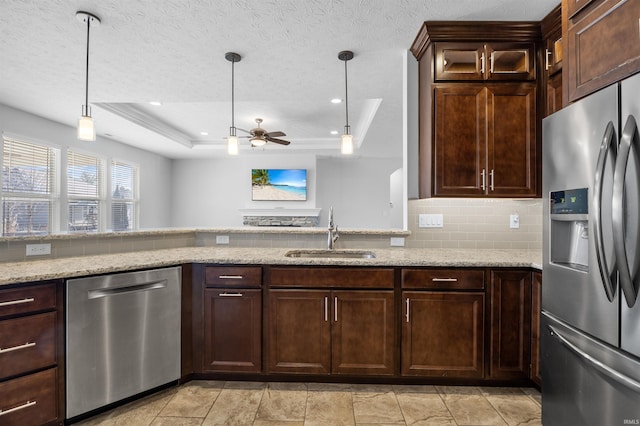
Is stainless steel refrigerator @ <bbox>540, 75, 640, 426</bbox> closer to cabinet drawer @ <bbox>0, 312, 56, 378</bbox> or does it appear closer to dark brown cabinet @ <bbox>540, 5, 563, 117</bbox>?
dark brown cabinet @ <bbox>540, 5, 563, 117</bbox>

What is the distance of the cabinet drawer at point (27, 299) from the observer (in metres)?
1.53

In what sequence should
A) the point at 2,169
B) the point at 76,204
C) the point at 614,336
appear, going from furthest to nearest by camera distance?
the point at 76,204 < the point at 2,169 < the point at 614,336

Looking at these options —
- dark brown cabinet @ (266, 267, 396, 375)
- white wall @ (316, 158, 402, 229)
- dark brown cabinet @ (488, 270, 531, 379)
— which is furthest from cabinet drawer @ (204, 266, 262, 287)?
white wall @ (316, 158, 402, 229)

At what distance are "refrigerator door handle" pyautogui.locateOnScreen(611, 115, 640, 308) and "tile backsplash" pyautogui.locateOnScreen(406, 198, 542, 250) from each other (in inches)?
59.5

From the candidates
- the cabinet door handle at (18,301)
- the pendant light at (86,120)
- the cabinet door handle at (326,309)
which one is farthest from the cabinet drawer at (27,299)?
the cabinet door handle at (326,309)

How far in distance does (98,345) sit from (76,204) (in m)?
4.55

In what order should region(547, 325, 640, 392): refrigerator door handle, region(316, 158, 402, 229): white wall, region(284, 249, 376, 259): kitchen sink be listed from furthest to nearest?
region(316, 158, 402, 229): white wall, region(284, 249, 376, 259): kitchen sink, region(547, 325, 640, 392): refrigerator door handle

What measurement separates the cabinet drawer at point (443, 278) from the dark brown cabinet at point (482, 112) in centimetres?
60

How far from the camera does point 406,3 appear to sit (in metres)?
2.10

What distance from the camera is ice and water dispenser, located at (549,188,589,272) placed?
4.54ft

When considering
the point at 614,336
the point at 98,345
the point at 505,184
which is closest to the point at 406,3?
the point at 505,184

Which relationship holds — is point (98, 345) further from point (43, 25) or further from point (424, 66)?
point (424, 66)

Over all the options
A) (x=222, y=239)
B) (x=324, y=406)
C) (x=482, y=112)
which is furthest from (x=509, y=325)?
(x=222, y=239)

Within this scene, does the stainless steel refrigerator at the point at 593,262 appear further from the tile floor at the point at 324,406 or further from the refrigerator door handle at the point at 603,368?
the tile floor at the point at 324,406
